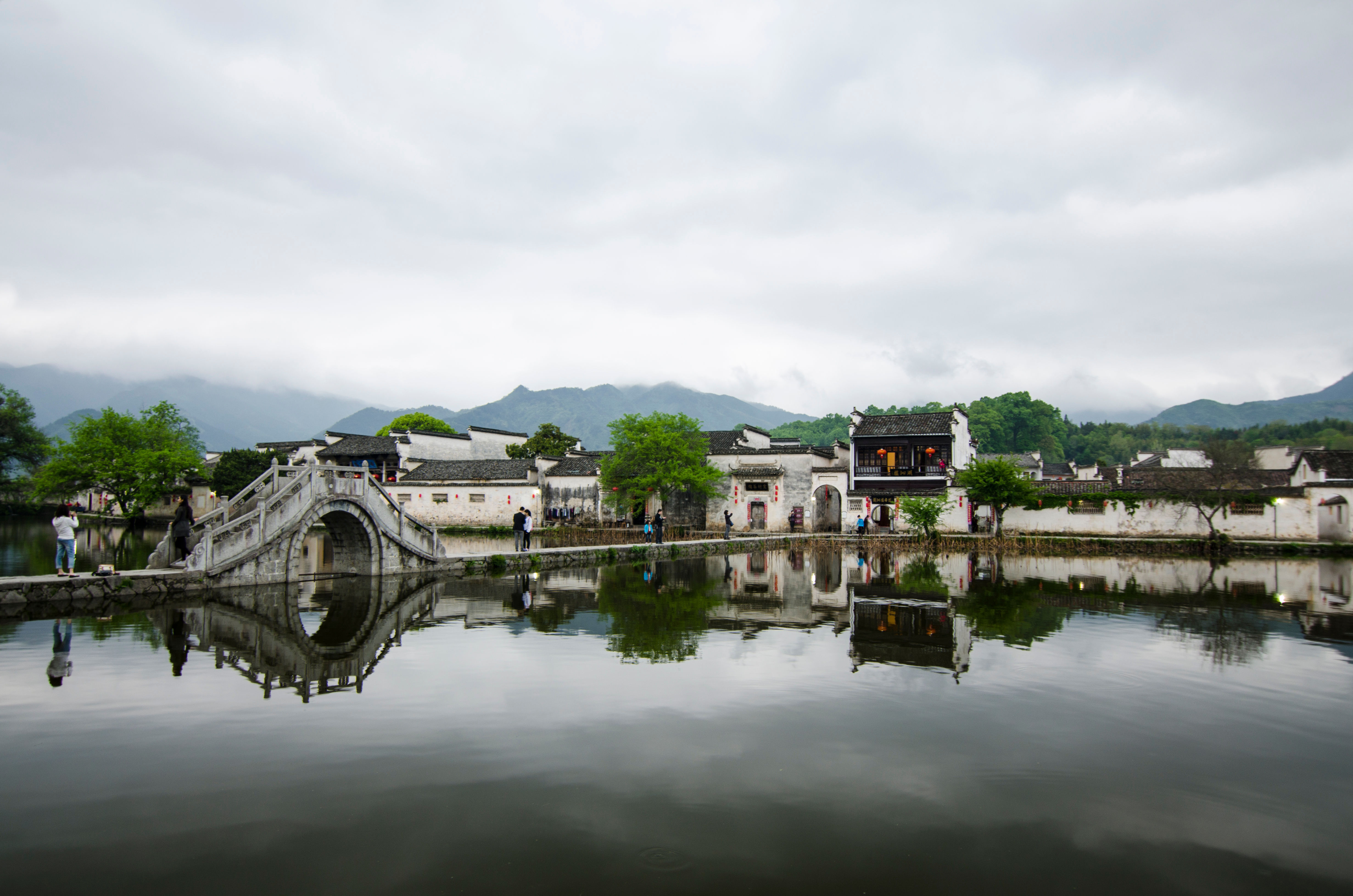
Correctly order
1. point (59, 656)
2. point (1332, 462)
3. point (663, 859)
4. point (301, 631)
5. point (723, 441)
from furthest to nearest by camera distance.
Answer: point (723, 441) < point (1332, 462) < point (301, 631) < point (59, 656) < point (663, 859)

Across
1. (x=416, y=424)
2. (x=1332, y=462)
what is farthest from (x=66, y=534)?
(x=416, y=424)

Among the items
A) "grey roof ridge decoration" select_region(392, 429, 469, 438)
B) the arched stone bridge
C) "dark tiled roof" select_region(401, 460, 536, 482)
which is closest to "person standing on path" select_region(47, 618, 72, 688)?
the arched stone bridge

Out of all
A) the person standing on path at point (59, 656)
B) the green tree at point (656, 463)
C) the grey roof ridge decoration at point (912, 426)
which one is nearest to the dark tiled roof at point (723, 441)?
the green tree at point (656, 463)

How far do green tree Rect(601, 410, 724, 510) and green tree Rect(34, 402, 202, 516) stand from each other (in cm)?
2590

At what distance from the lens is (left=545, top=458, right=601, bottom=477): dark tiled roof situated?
41.8 meters

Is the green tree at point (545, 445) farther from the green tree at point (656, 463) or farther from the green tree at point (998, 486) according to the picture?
the green tree at point (998, 486)

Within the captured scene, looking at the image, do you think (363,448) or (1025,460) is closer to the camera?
(363,448)

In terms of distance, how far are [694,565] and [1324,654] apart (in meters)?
15.7

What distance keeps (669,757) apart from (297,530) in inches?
499

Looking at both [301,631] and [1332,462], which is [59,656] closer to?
[301,631]

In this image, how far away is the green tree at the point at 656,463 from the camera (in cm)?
3738

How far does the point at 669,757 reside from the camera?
6148 millimetres

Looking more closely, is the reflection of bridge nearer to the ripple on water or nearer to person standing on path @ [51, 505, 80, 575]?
person standing on path @ [51, 505, 80, 575]

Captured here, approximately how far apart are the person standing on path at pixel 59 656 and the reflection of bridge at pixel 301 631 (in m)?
1.16
